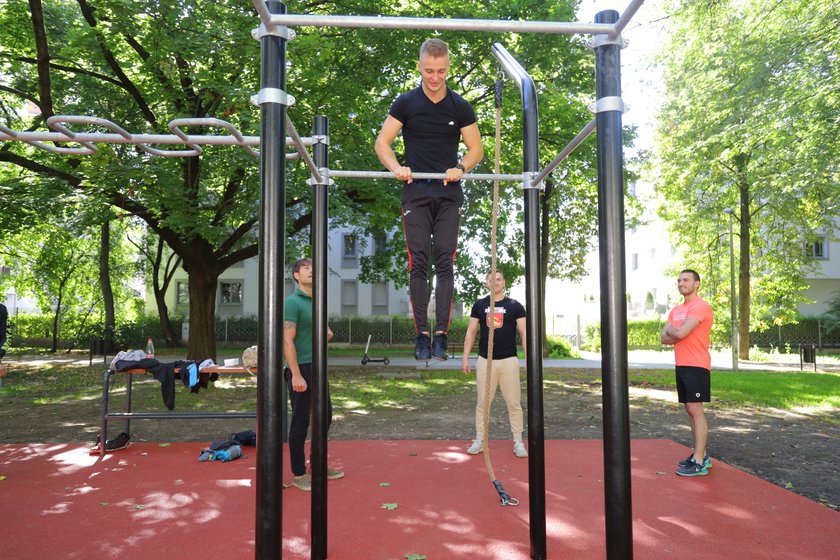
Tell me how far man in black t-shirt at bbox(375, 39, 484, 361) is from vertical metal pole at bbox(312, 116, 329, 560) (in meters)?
0.72

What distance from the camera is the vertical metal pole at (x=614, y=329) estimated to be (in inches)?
77.0

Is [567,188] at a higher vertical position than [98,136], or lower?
higher

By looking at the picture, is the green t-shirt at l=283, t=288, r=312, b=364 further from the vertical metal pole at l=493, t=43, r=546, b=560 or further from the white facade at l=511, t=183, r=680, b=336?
the white facade at l=511, t=183, r=680, b=336

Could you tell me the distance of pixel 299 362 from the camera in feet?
16.2

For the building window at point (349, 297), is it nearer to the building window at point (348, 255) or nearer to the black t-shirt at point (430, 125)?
the building window at point (348, 255)

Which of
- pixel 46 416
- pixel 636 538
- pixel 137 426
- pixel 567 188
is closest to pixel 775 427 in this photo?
pixel 636 538

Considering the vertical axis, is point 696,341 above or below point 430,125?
below

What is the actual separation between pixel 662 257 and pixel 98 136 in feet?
116

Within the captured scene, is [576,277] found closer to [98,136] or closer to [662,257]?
[662,257]

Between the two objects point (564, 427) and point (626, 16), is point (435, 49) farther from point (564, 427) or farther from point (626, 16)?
point (564, 427)

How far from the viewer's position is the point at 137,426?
26.3 feet

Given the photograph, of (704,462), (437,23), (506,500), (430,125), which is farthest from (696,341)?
(437,23)

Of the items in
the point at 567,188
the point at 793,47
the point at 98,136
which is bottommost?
the point at 98,136

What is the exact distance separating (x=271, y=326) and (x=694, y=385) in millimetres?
4262
